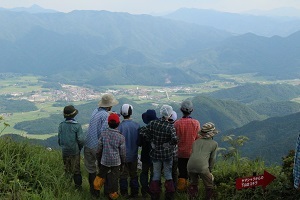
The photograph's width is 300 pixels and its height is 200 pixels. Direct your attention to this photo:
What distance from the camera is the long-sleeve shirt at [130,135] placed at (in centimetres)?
651

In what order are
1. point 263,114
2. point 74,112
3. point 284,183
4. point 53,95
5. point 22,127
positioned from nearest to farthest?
point 284,183 → point 74,112 → point 22,127 → point 263,114 → point 53,95

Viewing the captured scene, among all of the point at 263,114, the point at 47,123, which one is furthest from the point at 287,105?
the point at 47,123

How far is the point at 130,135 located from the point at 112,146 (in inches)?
18.7

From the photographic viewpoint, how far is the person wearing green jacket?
6.64 meters

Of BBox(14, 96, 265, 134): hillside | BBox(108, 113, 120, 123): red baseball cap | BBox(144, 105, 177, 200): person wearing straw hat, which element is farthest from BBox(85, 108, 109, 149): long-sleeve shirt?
BBox(14, 96, 265, 134): hillside

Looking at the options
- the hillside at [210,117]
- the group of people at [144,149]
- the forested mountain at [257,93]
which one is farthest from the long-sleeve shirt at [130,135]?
the forested mountain at [257,93]

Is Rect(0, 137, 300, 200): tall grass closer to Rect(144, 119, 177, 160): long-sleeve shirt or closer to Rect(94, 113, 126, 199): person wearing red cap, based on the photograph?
Rect(94, 113, 126, 199): person wearing red cap

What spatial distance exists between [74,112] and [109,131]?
924 millimetres

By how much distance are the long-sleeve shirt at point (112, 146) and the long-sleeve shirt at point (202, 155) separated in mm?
1296

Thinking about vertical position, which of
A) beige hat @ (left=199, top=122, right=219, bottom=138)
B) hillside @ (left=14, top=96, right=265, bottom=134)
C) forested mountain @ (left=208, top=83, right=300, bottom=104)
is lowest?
forested mountain @ (left=208, top=83, right=300, bottom=104)

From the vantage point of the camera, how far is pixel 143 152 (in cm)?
657

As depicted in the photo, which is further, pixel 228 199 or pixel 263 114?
pixel 263 114

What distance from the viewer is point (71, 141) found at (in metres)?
6.66

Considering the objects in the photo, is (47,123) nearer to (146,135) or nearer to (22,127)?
(22,127)
